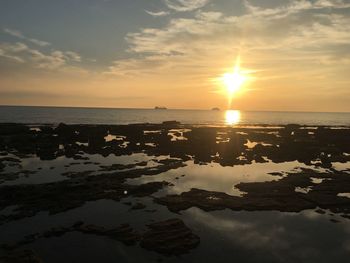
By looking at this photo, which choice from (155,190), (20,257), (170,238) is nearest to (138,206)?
(155,190)

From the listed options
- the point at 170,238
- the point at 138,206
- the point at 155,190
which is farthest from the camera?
the point at 155,190

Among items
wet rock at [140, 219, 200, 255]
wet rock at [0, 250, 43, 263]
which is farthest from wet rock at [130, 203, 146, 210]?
wet rock at [0, 250, 43, 263]

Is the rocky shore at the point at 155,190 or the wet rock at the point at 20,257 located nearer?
the wet rock at the point at 20,257

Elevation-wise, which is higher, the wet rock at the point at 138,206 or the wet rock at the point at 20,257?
the wet rock at the point at 138,206

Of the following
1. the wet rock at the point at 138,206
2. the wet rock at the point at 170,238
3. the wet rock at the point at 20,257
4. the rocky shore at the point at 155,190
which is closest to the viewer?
the wet rock at the point at 20,257

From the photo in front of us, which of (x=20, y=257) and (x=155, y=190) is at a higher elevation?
(x=155, y=190)

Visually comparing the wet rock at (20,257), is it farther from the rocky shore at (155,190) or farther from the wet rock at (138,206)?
the wet rock at (138,206)

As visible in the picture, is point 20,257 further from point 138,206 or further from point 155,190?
point 155,190

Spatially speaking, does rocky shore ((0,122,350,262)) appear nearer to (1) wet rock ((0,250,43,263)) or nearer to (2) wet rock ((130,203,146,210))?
(1) wet rock ((0,250,43,263))

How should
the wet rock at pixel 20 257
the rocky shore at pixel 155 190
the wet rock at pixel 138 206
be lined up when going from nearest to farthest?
the wet rock at pixel 20 257 → the rocky shore at pixel 155 190 → the wet rock at pixel 138 206

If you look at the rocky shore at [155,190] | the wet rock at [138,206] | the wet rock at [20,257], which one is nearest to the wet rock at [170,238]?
the rocky shore at [155,190]

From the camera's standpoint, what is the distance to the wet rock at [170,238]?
17.9 metres

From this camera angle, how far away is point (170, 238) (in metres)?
18.9

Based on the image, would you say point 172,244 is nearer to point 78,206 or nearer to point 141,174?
point 78,206
